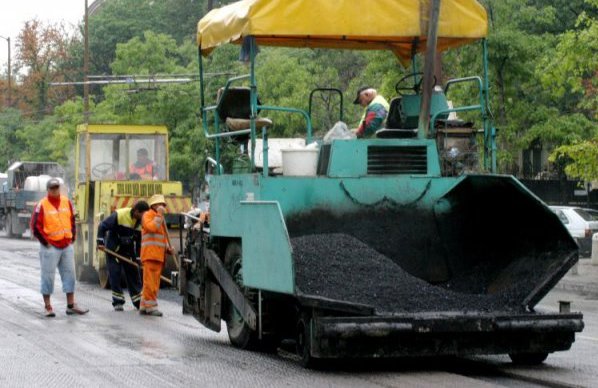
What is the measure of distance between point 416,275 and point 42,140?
51.6m

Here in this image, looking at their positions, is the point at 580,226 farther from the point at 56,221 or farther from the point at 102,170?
the point at 56,221

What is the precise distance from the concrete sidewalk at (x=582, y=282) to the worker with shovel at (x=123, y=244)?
8.30 m

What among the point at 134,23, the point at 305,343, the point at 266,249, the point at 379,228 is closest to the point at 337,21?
the point at 379,228

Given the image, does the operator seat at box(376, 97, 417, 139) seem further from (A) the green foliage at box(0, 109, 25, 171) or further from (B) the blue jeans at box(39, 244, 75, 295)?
(A) the green foliage at box(0, 109, 25, 171)

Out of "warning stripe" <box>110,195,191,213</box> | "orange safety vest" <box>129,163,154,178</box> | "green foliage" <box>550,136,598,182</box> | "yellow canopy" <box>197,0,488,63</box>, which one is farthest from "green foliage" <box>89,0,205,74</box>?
"yellow canopy" <box>197,0,488,63</box>

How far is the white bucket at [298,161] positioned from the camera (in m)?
11.1

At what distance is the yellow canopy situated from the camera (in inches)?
436

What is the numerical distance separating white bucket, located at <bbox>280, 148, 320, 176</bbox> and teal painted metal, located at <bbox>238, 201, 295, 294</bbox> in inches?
20.4

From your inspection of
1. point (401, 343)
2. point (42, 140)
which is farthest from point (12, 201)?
point (401, 343)

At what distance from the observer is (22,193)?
4447 centimetres

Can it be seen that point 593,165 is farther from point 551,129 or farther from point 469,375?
point 469,375

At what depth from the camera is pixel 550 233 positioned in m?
10.6

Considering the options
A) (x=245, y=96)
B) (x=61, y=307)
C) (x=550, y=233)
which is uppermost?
(x=245, y=96)

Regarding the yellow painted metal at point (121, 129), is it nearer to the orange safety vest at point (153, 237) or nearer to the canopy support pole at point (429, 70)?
the orange safety vest at point (153, 237)
